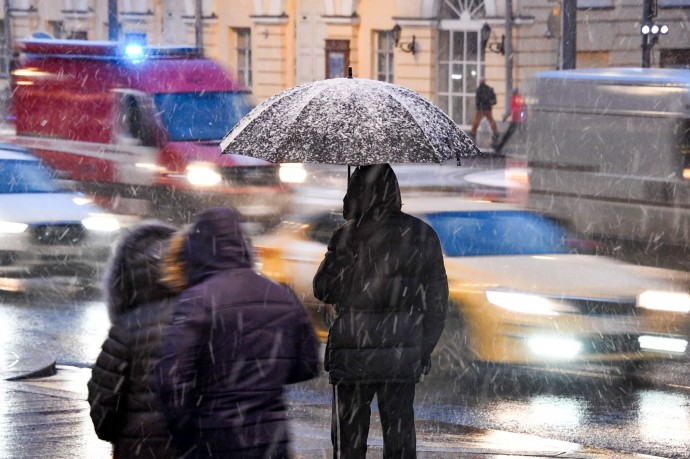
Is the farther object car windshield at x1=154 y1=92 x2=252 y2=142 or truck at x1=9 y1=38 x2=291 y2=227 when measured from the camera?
car windshield at x1=154 y1=92 x2=252 y2=142

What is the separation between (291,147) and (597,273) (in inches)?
174

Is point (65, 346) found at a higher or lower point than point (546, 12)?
lower

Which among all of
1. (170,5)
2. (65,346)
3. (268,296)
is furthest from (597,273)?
(170,5)

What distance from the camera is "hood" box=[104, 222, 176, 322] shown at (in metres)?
4.57

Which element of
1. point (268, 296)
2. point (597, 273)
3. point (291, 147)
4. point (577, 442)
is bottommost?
point (577, 442)

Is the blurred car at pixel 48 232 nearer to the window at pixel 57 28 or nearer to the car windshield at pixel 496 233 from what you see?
the car windshield at pixel 496 233

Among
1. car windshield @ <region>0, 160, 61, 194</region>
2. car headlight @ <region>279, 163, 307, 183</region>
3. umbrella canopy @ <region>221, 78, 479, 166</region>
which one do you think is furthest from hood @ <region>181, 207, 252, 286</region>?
car headlight @ <region>279, 163, 307, 183</region>

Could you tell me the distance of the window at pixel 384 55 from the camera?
1553 inches

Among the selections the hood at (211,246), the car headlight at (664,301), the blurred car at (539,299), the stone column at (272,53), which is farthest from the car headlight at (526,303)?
the stone column at (272,53)

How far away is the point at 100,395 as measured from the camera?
4.54 meters

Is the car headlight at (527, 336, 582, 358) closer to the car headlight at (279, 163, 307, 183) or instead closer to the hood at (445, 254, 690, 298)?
the hood at (445, 254, 690, 298)

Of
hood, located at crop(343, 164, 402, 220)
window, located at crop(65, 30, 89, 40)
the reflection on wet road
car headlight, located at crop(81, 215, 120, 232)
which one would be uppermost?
window, located at crop(65, 30, 89, 40)

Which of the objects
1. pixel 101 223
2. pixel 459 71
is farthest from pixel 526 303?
pixel 459 71

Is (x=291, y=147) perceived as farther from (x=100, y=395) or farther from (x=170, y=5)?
(x=170, y=5)
